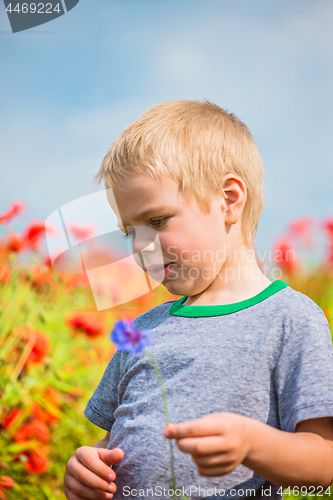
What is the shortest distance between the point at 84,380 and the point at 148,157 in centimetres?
94

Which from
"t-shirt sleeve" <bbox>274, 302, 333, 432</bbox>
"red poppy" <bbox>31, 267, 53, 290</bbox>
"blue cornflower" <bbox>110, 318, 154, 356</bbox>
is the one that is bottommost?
"red poppy" <bbox>31, 267, 53, 290</bbox>

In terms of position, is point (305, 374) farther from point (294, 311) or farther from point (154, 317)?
point (154, 317)

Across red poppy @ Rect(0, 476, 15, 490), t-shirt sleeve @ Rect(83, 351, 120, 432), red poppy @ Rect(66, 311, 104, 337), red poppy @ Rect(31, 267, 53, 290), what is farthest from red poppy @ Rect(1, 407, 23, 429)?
t-shirt sleeve @ Rect(83, 351, 120, 432)

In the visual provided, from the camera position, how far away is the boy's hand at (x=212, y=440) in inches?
14.5

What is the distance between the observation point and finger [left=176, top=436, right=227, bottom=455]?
37 cm

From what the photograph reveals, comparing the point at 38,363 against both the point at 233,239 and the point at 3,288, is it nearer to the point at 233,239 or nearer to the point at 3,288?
the point at 3,288

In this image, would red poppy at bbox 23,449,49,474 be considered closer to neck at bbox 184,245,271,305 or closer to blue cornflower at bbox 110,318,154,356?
neck at bbox 184,245,271,305

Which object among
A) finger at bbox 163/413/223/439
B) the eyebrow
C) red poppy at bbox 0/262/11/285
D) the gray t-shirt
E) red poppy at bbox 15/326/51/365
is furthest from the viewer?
red poppy at bbox 0/262/11/285

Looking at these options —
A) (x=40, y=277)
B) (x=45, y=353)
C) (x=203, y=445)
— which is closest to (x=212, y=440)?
(x=203, y=445)

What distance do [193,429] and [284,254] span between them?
117 cm

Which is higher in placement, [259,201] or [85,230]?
[259,201]

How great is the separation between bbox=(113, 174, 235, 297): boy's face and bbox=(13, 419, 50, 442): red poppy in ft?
2.32

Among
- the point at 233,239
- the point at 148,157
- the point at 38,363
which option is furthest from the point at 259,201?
the point at 38,363

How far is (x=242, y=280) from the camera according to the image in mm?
646
